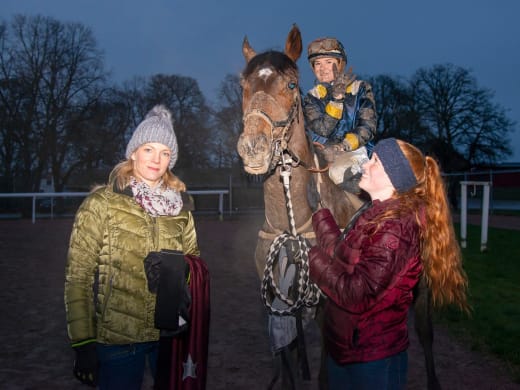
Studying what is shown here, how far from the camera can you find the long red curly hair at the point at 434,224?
2176 millimetres

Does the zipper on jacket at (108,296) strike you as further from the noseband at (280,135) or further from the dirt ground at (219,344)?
the dirt ground at (219,344)

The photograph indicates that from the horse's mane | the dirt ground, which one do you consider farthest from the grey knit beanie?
the dirt ground

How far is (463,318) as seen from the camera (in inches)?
237

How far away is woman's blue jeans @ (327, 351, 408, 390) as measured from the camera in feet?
6.84

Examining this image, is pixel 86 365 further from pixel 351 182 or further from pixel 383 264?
pixel 351 182

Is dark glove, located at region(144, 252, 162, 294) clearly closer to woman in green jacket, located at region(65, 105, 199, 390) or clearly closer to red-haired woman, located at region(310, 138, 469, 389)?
woman in green jacket, located at region(65, 105, 199, 390)

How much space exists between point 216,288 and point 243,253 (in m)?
3.97

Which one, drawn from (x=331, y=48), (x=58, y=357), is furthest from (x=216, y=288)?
(x=331, y=48)

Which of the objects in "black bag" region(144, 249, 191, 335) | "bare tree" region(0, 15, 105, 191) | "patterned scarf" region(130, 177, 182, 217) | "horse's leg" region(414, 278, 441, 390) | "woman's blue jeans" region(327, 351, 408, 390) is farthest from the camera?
"bare tree" region(0, 15, 105, 191)

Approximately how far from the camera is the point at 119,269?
238 cm

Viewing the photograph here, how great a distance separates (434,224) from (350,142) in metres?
1.33

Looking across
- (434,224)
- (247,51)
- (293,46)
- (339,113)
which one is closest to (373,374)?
(434,224)

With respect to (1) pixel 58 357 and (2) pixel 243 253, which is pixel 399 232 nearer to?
(1) pixel 58 357

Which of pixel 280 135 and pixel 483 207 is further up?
pixel 280 135
